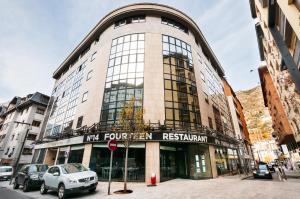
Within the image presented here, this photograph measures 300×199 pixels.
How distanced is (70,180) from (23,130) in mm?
38662

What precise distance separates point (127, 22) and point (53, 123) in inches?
900

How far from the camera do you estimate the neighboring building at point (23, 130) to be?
38156 mm

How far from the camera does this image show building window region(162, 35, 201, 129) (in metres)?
19.2

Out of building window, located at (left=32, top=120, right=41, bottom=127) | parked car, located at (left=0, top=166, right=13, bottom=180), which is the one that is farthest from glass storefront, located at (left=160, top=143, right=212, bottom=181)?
building window, located at (left=32, top=120, right=41, bottom=127)

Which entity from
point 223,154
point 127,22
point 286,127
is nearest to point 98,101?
point 127,22

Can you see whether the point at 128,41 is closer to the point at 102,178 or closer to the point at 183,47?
the point at 183,47

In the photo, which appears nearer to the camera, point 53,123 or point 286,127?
point 286,127

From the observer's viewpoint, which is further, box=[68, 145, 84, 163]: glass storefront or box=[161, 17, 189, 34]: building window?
box=[161, 17, 189, 34]: building window

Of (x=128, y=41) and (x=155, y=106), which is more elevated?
(x=128, y=41)

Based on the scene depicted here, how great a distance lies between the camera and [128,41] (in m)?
23.6

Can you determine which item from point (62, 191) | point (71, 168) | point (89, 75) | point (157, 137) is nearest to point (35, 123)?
point (89, 75)

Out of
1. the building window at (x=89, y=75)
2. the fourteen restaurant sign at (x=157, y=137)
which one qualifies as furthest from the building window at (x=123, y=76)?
the building window at (x=89, y=75)

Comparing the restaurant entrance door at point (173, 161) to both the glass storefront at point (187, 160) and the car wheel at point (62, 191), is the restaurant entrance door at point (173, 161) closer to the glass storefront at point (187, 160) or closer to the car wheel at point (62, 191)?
the glass storefront at point (187, 160)

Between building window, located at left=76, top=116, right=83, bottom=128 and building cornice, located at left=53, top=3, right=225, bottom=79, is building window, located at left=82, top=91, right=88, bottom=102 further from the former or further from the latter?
building cornice, located at left=53, top=3, right=225, bottom=79
